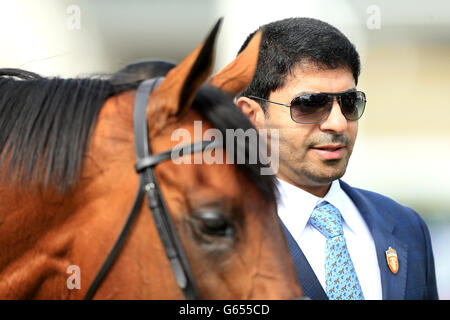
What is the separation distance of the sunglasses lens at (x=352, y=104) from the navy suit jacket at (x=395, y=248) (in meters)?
0.43

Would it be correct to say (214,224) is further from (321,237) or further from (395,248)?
(395,248)

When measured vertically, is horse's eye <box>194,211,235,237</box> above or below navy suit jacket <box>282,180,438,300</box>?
above

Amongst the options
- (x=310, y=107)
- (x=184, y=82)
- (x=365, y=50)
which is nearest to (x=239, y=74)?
Answer: (x=184, y=82)

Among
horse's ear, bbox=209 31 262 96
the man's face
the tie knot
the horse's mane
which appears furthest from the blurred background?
the horse's mane

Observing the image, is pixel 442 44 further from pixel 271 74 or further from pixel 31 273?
pixel 31 273

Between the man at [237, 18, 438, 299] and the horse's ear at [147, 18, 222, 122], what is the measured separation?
30.5 inches

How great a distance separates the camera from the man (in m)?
2.12

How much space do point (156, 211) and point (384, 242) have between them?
1.24 metres

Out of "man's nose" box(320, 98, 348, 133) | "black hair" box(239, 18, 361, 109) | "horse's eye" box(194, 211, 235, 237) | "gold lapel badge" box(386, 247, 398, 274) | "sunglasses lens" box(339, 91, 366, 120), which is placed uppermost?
"black hair" box(239, 18, 361, 109)

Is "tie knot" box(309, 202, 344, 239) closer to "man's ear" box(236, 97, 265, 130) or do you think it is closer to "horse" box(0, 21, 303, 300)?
"man's ear" box(236, 97, 265, 130)

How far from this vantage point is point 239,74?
5.79 ft
